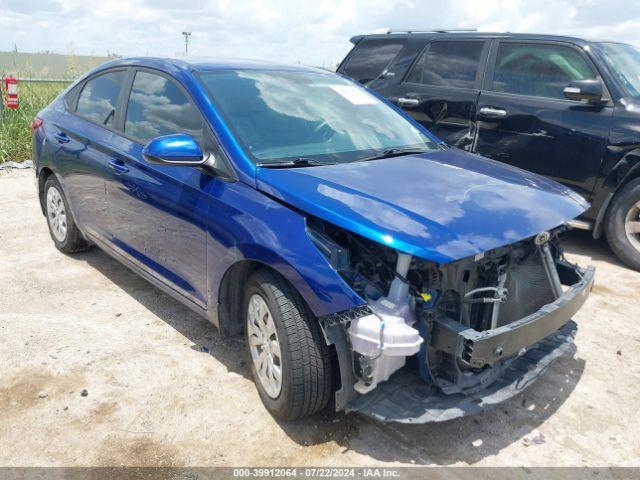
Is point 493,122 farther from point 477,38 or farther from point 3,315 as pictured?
point 3,315

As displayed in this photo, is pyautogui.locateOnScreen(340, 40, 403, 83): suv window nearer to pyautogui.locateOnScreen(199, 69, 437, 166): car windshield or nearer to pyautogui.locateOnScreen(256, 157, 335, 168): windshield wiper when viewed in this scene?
pyautogui.locateOnScreen(199, 69, 437, 166): car windshield

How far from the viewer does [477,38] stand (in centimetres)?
595

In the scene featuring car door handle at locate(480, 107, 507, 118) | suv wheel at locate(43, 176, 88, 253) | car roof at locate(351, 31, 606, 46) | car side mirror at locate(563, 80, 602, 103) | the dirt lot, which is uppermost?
car roof at locate(351, 31, 606, 46)

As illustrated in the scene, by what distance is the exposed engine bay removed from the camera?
238 cm

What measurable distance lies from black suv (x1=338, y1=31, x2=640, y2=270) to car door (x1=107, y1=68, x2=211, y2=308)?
3.32 metres

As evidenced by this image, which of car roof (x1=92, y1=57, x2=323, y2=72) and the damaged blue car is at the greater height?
car roof (x1=92, y1=57, x2=323, y2=72)

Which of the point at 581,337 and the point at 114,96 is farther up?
the point at 114,96

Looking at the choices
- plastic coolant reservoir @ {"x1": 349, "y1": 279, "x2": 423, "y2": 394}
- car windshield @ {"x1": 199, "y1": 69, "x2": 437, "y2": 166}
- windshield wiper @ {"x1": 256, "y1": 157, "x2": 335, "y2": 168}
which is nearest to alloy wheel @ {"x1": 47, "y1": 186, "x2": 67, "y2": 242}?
car windshield @ {"x1": 199, "y1": 69, "x2": 437, "y2": 166}

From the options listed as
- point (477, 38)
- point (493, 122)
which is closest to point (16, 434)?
point (493, 122)

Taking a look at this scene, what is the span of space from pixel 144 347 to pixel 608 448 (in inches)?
105

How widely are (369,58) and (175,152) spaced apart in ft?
15.0

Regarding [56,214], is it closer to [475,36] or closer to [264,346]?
[264,346]

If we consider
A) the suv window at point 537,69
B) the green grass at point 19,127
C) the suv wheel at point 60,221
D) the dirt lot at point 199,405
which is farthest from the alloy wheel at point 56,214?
the green grass at point 19,127

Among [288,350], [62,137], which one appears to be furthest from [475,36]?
[288,350]
